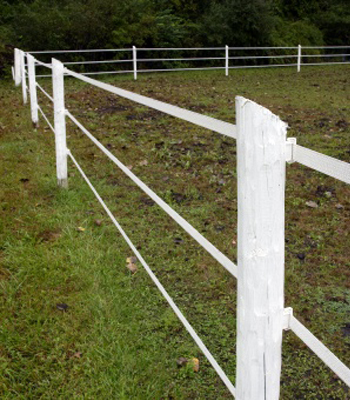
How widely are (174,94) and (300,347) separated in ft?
28.6

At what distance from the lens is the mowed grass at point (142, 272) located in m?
2.50

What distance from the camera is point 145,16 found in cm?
1741

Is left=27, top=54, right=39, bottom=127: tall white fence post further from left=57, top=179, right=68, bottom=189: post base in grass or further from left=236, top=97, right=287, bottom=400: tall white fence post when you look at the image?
left=236, top=97, right=287, bottom=400: tall white fence post

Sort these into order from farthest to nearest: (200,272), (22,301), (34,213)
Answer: (34,213) → (200,272) → (22,301)

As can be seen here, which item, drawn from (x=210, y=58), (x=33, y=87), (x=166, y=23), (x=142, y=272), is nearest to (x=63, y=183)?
(x=142, y=272)

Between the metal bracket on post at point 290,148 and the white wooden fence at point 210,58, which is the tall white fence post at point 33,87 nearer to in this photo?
the metal bracket on post at point 290,148

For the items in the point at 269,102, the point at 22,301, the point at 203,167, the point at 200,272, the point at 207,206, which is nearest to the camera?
the point at 22,301

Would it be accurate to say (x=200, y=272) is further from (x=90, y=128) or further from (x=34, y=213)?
(x=90, y=128)

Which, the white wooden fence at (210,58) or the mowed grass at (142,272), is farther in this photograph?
the white wooden fence at (210,58)

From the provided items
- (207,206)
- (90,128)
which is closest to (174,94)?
(90,128)

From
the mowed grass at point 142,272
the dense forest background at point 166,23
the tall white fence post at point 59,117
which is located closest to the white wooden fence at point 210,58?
the dense forest background at point 166,23

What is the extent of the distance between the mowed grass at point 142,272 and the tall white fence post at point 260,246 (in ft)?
3.28

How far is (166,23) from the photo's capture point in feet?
61.0

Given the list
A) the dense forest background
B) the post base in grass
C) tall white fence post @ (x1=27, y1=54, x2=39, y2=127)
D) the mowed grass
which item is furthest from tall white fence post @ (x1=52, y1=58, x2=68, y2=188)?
the dense forest background
